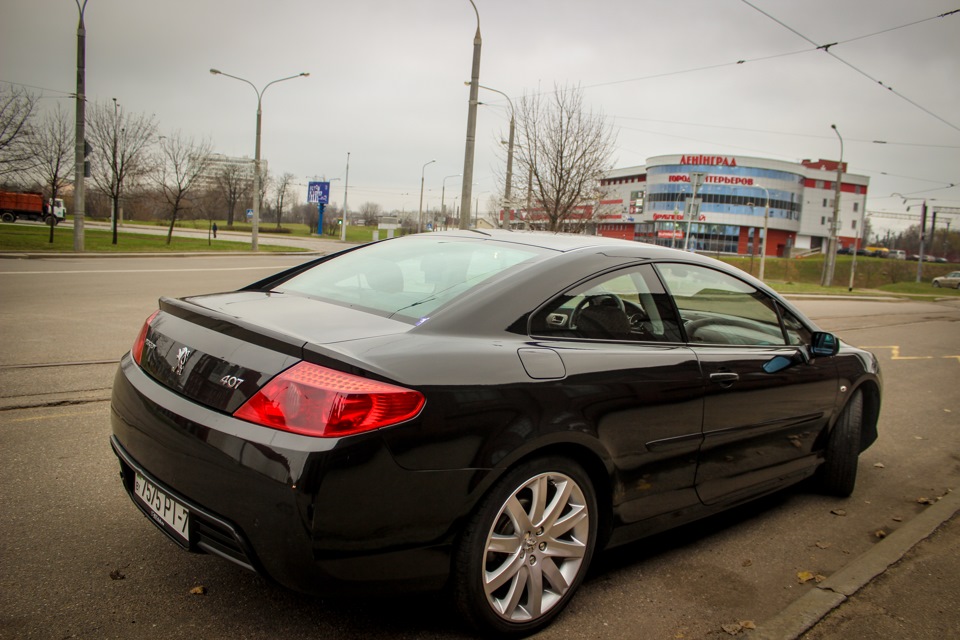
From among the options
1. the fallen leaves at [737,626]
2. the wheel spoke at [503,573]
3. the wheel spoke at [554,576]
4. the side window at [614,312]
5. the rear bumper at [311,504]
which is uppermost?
the side window at [614,312]

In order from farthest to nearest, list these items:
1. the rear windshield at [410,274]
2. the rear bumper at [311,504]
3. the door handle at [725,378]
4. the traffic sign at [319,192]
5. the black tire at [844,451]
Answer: the traffic sign at [319,192]
the black tire at [844,451]
the door handle at [725,378]
the rear windshield at [410,274]
the rear bumper at [311,504]

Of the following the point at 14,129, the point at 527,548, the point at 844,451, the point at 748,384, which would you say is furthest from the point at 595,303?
the point at 14,129

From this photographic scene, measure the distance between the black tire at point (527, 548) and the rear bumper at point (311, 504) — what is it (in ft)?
0.34

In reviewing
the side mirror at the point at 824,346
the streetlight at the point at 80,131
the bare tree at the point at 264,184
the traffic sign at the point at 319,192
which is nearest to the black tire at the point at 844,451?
the side mirror at the point at 824,346

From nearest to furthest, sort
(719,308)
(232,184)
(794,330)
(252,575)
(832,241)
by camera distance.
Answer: (252,575), (719,308), (794,330), (832,241), (232,184)

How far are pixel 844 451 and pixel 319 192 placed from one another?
2714 inches

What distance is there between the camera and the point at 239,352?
232 centimetres

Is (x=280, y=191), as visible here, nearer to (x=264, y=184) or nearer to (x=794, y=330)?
(x=264, y=184)

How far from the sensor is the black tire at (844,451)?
4188mm

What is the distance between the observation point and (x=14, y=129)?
23984mm

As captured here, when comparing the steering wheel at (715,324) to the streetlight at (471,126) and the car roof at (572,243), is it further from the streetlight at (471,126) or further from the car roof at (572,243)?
the streetlight at (471,126)

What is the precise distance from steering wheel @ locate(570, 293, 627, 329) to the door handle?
0.51 metres

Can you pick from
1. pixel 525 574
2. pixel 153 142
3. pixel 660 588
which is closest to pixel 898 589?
pixel 660 588

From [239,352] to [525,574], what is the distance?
1261 mm
